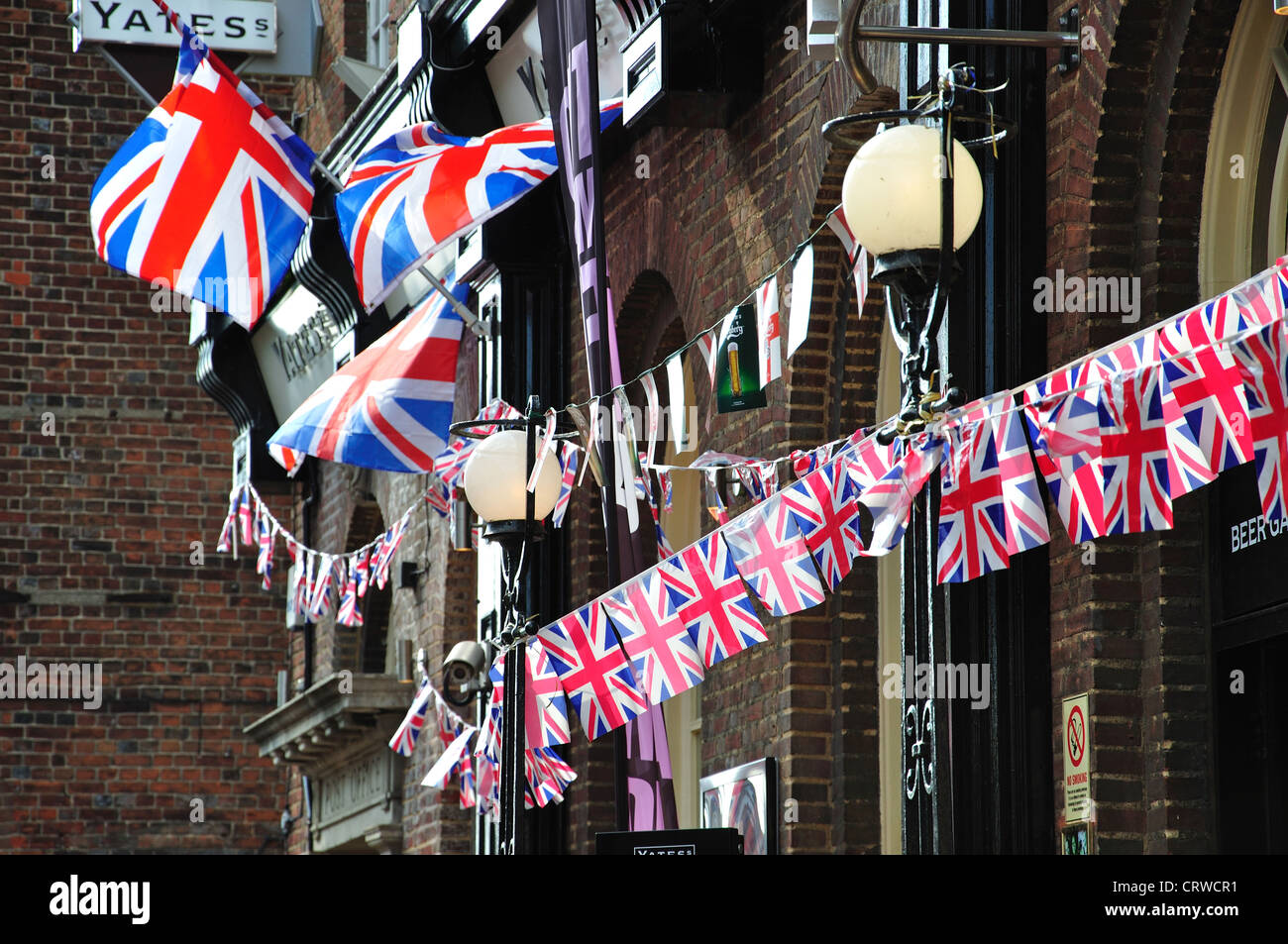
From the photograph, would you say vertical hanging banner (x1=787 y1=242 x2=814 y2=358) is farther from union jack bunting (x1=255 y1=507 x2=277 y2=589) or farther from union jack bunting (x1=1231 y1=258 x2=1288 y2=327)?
union jack bunting (x1=255 y1=507 x2=277 y2=589)

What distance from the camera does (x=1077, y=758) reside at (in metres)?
5.92

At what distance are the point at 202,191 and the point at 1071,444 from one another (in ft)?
28.7

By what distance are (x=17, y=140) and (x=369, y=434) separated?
824 centimetres

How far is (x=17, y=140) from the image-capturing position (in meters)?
18.6

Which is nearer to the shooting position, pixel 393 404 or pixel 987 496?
pixel 987 496

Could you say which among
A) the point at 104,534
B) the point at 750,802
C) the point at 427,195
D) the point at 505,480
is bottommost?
the point at 750,802

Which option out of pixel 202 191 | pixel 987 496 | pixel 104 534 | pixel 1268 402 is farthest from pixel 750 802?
pixel 104 534

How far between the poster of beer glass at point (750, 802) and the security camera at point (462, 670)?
44.2 inches

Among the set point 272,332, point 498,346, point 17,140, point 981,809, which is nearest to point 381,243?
point 498,346

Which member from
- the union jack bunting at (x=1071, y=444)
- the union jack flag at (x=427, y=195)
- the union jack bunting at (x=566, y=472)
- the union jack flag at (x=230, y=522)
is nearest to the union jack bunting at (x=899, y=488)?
the union jack bunting at (x=1071, y=444)

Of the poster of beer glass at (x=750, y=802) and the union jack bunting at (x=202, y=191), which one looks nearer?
the poster of beer glass at (x=750, y=802)

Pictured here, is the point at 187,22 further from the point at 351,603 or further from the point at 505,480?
the point at 505,480

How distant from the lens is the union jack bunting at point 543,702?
23.5ft

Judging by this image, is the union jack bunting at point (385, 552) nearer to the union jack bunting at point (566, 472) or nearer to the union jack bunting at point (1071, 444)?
the union jack bunting at point (566, 472)
